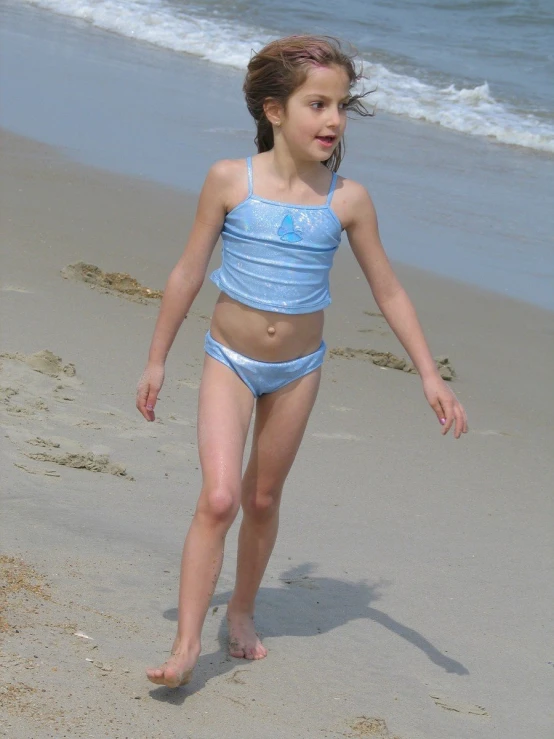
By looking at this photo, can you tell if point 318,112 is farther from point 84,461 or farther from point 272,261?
point 84,461

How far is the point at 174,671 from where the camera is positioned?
2871 millimetres

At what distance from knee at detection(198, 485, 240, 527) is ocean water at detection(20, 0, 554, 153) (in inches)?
403

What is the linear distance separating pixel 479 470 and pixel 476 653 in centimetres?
166

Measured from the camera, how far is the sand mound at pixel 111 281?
6.62 metres

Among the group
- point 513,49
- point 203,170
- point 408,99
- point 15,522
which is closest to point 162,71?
point 408,99

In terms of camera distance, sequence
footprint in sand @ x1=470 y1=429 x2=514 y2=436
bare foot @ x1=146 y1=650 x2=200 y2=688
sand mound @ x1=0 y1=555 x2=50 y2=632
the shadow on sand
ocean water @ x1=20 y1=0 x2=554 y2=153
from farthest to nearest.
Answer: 1. ocean water @ x1=20 y1=0 x2=554 y2=153
2. footprint in sand @ x1=470 y1=429 x2=514 y2=436
3. the shadow on sand
4. sand mound @ x1=0 y1=555 x2=50 y2=632
5. bare foot @ x1=146 y1=650 x2=200 y2=688

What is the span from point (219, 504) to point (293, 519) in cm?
145

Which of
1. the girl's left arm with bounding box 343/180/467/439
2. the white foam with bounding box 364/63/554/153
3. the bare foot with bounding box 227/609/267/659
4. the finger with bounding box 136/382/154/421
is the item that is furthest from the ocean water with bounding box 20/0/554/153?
the finger with bounding box 136/382/154/421

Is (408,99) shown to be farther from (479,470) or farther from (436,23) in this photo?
(479,470)

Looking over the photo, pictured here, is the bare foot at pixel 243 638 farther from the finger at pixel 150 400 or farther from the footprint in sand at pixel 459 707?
the finger at pixel 150 400

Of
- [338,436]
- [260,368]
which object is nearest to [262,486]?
[260,368]

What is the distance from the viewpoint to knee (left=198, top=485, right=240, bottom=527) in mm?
3012

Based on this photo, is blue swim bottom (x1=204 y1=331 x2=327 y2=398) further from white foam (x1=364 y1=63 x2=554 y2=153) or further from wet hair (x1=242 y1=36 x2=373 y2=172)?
white foam (x1=364 y1=63 x2=554 y2=153)

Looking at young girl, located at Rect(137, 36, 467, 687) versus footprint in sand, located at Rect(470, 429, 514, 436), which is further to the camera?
footprint in sand, located at Rect(470, 429, 514, 436)
